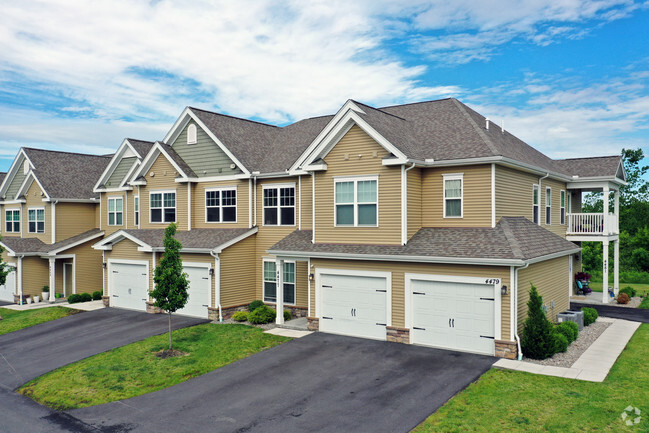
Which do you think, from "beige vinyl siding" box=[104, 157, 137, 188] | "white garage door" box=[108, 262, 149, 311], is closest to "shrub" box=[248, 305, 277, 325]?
"white garage door" box=[108, 262, 149, 311]

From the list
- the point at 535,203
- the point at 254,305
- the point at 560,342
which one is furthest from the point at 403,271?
the point at 535,203

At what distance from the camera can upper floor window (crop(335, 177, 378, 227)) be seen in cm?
1878

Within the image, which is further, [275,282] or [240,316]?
[275,282]

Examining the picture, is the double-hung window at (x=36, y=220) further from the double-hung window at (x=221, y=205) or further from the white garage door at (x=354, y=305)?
the white garage door at (x=354, y=305)

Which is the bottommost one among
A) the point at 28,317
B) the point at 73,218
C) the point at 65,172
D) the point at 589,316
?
the point at 28,317

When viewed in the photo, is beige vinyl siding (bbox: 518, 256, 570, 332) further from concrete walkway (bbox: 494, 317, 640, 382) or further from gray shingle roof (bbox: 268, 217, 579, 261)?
concrete walkway (bbox: 494, 317, 640, 382)

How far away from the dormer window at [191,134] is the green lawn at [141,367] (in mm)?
11122

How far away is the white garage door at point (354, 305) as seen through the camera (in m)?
18.0

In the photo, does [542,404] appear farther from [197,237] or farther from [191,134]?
[191,134]

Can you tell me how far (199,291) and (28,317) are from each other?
10.4 meters

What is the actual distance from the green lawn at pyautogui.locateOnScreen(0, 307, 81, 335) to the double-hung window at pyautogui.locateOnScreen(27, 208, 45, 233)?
7.71 metres

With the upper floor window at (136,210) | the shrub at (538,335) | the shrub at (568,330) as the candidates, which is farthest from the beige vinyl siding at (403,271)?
the upper floor window at (136,210)

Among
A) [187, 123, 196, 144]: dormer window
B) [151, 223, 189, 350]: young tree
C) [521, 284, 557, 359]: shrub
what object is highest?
[187, 123, 196, 144]: dormer window

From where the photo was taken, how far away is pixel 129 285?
86.1 feet
